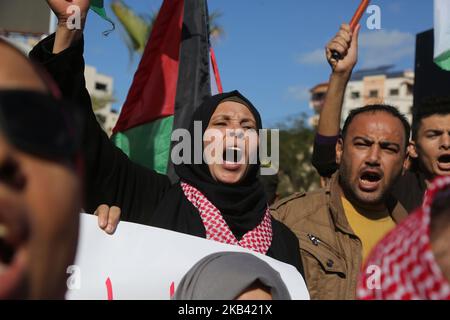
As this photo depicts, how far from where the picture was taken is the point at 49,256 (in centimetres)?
70

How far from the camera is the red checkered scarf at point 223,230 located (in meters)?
2.21

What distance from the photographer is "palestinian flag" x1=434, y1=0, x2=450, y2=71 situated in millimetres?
4008

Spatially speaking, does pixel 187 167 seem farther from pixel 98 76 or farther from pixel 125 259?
pixel 98 76

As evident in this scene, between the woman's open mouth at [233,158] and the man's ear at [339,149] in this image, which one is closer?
the woman's open mouth at [233,158]

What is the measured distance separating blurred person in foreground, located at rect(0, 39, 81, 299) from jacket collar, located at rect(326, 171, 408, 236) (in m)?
1.92

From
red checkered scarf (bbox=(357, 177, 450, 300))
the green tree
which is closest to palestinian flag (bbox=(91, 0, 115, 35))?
red checkered scarf (bbox=(357, 177, 450, 300))

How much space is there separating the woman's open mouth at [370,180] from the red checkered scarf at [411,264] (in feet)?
5.39

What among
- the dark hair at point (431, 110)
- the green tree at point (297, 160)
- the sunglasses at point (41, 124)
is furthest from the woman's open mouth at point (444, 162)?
the green tree at point (297, 160)

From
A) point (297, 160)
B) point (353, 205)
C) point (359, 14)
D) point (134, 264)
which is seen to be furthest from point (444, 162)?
point (297, 160)

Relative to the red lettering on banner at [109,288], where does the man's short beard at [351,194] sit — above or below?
above

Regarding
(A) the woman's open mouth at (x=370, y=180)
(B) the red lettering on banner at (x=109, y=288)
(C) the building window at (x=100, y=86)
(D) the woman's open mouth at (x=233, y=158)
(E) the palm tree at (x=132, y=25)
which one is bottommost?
(B) the red lettering on banner at (x=109, y=288)

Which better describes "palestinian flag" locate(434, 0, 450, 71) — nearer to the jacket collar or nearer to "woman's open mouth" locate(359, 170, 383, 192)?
the jacket collar

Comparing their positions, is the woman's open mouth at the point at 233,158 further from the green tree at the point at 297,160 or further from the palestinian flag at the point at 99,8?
the green tree at the point at 297,160

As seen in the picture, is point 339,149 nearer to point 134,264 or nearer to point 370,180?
point 370,180
